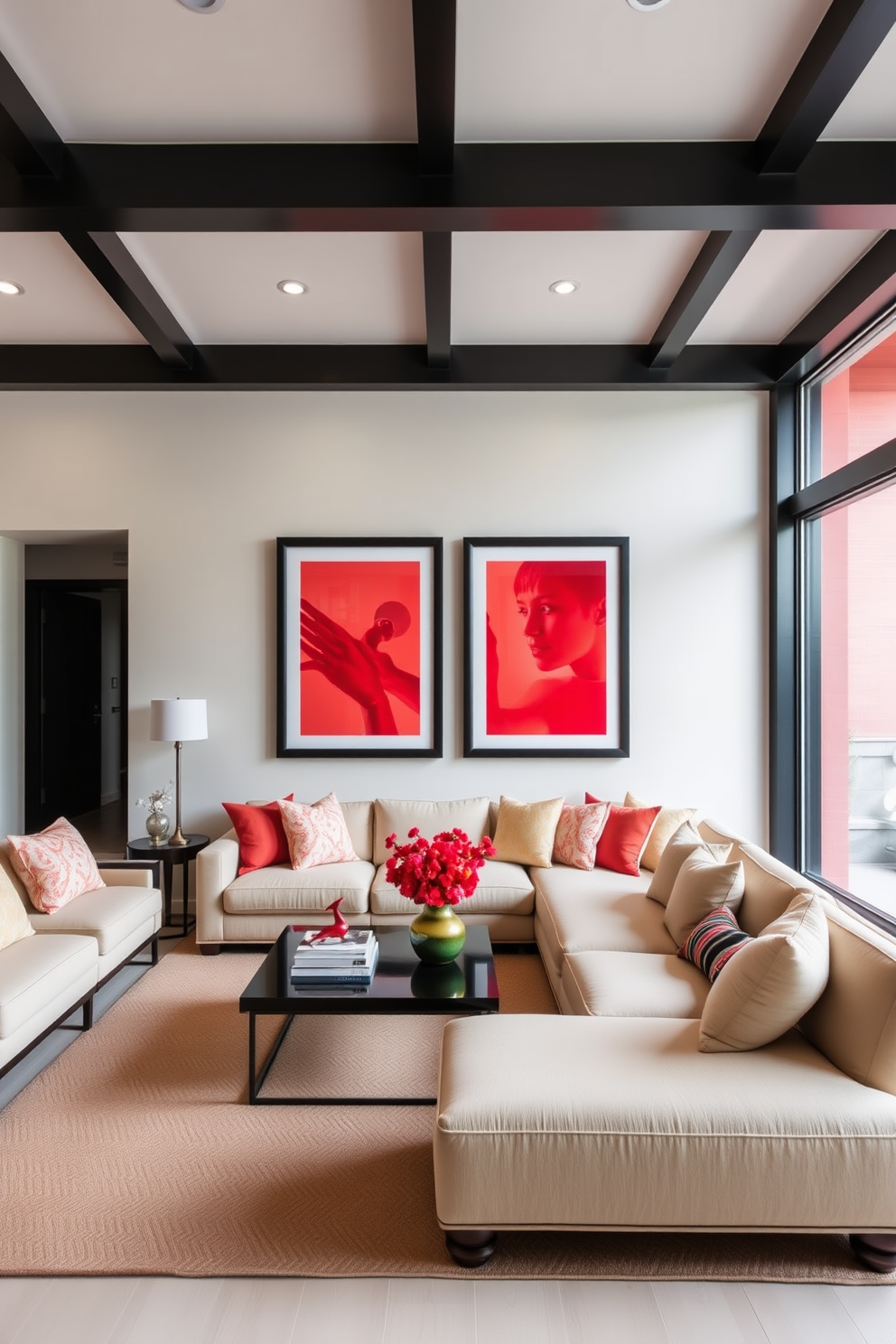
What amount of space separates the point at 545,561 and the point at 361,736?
152 cm

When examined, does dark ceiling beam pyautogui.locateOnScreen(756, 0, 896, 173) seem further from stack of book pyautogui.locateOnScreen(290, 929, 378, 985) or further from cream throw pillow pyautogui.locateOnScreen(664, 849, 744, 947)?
stack of book pyautogui.locateOnScreen(290, 929, 378, 985)

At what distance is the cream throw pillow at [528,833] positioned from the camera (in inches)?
168

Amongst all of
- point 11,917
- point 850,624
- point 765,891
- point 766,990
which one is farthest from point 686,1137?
point 850,624

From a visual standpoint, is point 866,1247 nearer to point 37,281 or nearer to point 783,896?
point 783,896

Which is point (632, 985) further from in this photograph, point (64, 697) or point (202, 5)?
point (64, 697)

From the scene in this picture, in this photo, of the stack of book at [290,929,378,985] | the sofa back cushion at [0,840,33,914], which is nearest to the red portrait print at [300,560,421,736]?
the sofa back cushion at [0,840,33,914]

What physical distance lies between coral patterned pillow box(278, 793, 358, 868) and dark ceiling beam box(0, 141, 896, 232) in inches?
110

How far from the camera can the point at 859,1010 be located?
2.06m

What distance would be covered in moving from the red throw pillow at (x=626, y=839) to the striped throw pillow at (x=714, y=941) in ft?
3.73

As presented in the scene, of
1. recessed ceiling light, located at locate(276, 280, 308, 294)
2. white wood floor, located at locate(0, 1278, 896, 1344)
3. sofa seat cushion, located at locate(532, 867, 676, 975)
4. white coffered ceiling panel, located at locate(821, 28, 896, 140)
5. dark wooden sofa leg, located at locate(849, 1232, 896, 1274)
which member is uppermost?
white coffered ceiling panel, located at locate(821, 28, 896, 140)

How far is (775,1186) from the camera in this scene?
1855 mm

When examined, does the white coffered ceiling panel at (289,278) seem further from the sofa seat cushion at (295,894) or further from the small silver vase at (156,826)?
the sofa seat cushion at (295,894)

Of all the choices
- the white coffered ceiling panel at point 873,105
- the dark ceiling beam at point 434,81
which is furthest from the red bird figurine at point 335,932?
the white coffered ceiling panel at point 873,105

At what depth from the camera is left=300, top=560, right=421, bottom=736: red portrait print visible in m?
4.74
